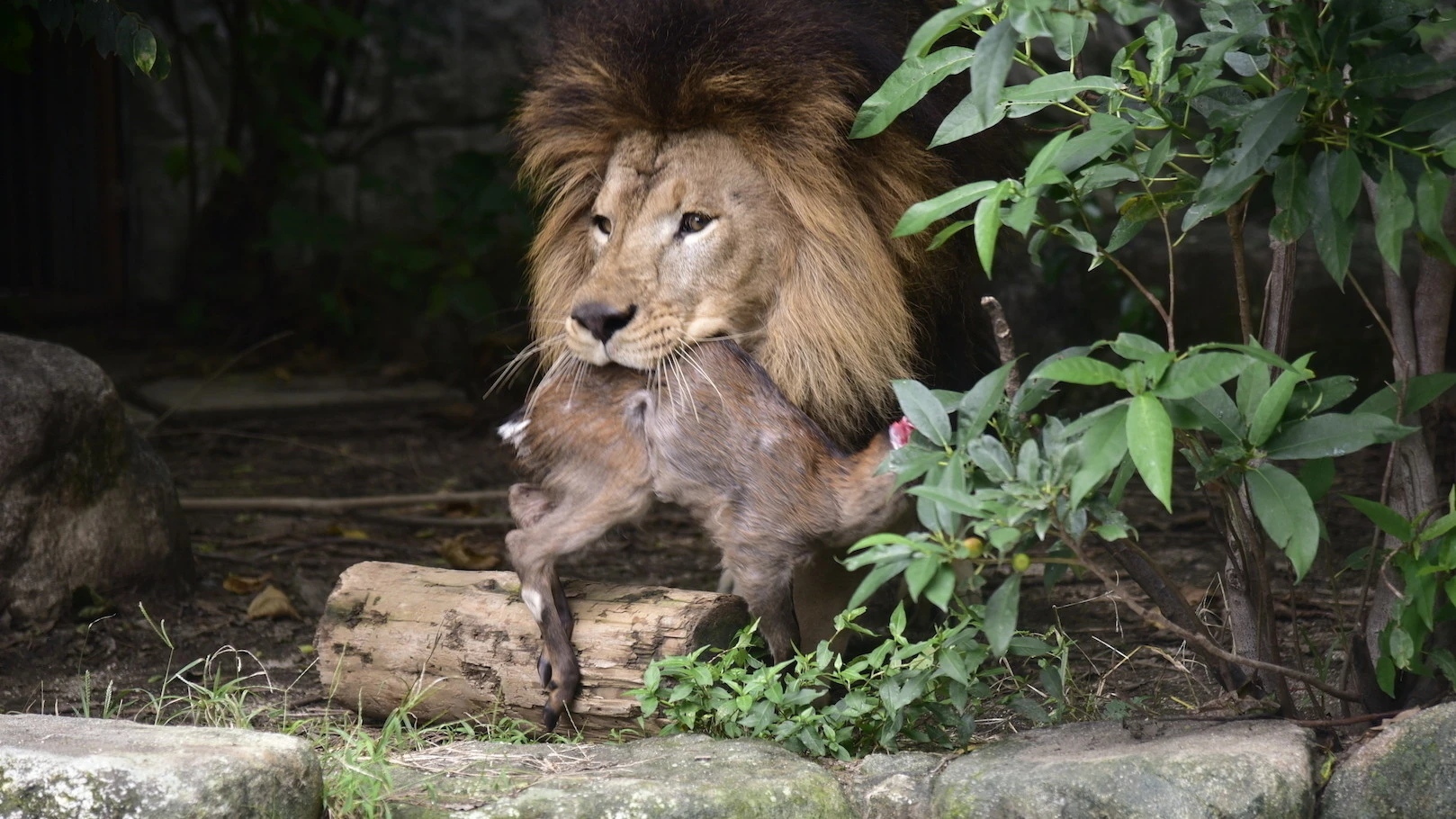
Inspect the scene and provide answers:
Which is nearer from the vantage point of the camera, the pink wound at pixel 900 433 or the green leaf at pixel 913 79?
the green leaf at pixel 913 79

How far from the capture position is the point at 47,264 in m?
7.12

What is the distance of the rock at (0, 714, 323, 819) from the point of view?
6.69 ft

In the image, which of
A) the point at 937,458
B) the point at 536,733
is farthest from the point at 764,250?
A: the point at 536,733

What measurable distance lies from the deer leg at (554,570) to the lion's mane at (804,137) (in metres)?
0.42

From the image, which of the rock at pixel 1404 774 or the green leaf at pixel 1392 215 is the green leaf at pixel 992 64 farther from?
the rock at pixel 1404 774

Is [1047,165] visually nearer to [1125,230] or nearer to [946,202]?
[946,202]

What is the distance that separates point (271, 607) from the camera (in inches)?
149

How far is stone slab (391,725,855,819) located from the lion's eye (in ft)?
3.18

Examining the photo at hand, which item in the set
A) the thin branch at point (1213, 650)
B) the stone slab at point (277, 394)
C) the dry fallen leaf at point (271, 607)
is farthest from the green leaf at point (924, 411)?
the stone slab at point (277, 394)

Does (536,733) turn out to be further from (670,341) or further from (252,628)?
(252,628)

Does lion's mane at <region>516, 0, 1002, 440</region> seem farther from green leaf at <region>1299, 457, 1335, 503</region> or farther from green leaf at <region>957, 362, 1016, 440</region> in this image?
green leaf at <region>1299, 457, 1335, 503</region>

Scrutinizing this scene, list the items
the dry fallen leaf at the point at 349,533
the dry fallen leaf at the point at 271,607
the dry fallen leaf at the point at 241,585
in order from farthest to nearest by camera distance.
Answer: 1. the dry fallen leaf at the point at 349,533
2. the dry fallen leaf at the point at 241,585
3. the dry fallen leaf at the point at 271,607

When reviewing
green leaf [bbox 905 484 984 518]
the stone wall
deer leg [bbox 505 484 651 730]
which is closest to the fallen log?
deer leg [bbox 505 484 651 730]

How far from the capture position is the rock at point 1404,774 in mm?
2070
